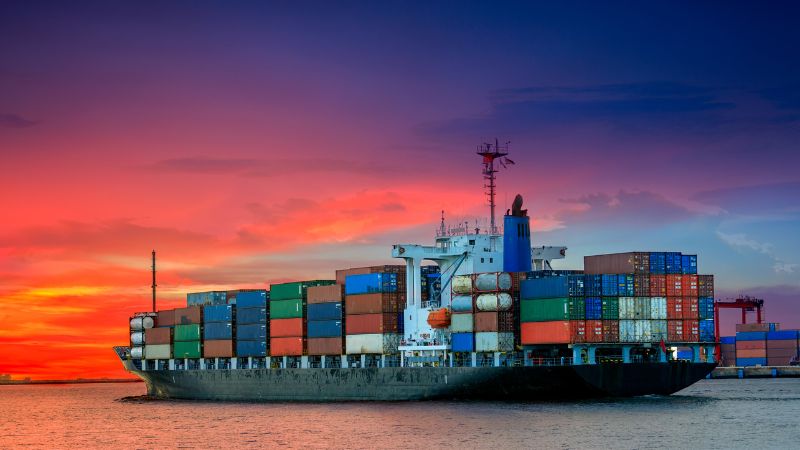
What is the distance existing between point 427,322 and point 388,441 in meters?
24.1

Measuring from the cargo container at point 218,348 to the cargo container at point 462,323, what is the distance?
90.8 feet

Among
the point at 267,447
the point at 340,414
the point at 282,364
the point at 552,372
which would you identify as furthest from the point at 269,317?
the point at 267,447

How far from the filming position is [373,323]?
90.4 metres

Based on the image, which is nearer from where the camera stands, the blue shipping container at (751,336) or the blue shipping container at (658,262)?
the blue shipping container at (658,262)

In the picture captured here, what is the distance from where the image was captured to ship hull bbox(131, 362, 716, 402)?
77.1m

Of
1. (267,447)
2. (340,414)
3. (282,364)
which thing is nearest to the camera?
(267,447)

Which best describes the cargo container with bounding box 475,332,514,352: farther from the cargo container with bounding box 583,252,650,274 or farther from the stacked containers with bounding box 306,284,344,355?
the stacked containers with bounding box 306,284,344,355

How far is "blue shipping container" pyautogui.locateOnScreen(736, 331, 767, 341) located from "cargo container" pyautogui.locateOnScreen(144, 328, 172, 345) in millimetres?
111786

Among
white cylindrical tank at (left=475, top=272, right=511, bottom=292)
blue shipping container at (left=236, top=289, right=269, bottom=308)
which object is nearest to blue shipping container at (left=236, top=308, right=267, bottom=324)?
blue shipping container at (left=236, top=289, right=269, bottom=308)

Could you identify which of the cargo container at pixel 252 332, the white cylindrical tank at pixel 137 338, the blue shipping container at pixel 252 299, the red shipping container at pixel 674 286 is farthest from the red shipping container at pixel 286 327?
the red shipping container at pixel 674 286

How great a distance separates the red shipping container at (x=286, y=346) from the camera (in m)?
96.0

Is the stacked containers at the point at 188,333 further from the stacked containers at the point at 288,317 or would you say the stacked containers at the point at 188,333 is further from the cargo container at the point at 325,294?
the cargo container at the point at 325,294

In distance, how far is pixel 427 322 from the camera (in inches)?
3408

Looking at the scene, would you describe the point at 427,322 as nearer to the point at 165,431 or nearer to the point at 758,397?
the point at 165,431
